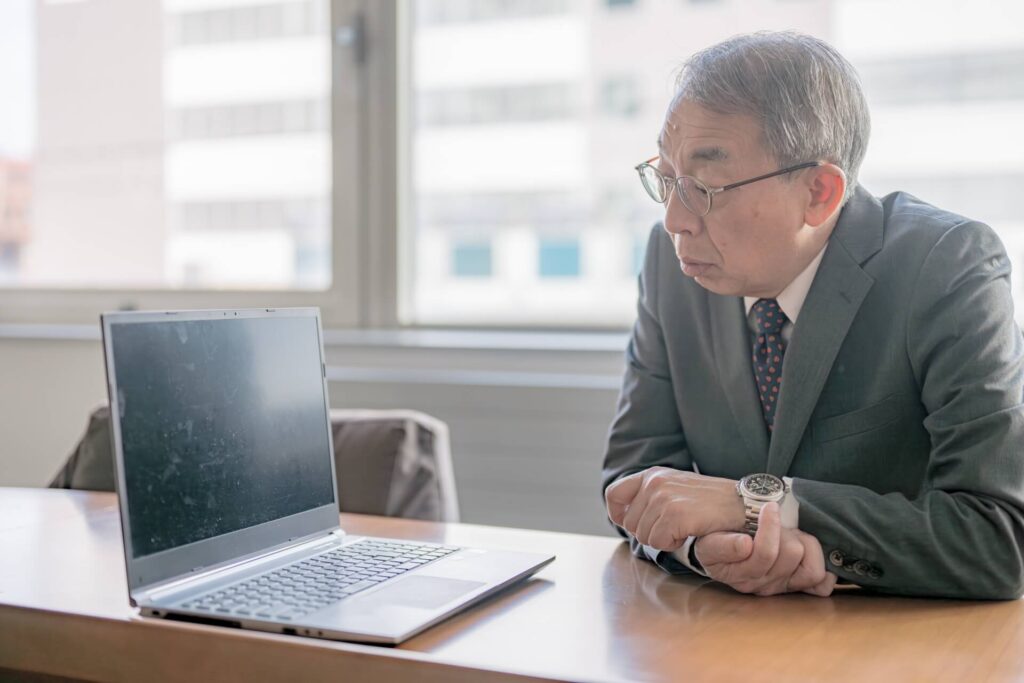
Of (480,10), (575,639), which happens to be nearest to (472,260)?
(480,10)

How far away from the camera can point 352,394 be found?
2.73 meters

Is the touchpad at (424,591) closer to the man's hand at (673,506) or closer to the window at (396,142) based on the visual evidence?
the man's hand at (673,506)

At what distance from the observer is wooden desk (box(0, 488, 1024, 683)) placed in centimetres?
94

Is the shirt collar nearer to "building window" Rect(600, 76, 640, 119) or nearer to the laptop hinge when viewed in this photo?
the laptop hinge

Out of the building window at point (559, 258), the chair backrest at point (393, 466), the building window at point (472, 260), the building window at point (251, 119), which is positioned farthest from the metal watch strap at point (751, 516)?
the building window at point (251, 119)

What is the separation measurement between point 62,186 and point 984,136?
2.59 metres

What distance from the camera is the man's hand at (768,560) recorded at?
45.5 inches

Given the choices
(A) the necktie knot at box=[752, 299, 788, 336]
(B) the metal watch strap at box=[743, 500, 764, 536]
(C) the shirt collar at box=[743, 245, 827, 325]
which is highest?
(C) the shirt collar at box=[743, 245, 827, 325]

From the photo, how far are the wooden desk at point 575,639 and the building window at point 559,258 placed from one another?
1.47 meters

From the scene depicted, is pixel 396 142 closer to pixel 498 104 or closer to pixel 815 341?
pixel 498 104

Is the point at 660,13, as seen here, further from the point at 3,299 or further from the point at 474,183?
the point at 3,299

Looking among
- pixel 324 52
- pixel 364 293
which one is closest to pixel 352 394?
pixel 364 293

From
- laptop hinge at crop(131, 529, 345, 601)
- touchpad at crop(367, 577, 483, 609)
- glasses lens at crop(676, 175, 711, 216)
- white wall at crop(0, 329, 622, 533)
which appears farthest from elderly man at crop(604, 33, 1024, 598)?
white wall at crop(0, 329, 622, 533)

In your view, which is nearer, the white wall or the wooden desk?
the wooden desk
